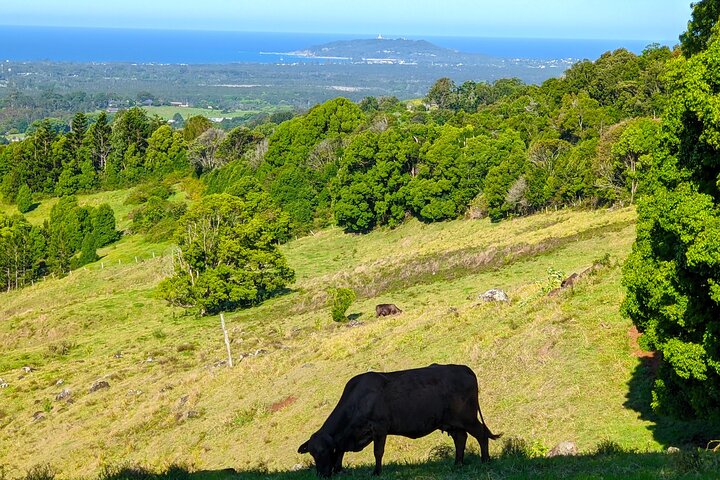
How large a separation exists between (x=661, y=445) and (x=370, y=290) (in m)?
36.5

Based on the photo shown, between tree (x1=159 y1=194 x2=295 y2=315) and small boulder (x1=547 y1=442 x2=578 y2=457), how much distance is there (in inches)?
1592

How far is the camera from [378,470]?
13.9 meters

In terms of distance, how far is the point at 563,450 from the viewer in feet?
56.9

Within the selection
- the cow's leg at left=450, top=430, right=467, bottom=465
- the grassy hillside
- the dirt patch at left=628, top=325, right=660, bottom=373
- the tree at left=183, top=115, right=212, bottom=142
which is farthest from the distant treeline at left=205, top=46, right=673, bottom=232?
the cow's leg at left=450, top=430, right=467, bottom=465

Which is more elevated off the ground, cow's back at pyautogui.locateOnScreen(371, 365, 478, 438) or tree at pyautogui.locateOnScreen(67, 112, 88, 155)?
cow's back at pyautogui.locateOnScreen(371, 365, 478, 438)

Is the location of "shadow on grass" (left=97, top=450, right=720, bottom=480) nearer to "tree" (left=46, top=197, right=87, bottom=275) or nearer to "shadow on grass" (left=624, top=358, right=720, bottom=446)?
"shadow on grass" (left=624, top=358, right=720, bottom=446)

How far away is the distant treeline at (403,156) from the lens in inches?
2653

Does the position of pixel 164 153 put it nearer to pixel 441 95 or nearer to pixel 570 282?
pixel 441 95

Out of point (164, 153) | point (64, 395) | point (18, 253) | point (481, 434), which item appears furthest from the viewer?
point (164, 153)

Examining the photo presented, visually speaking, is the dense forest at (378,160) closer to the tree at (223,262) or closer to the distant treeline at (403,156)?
the distant treeline at (403,156)

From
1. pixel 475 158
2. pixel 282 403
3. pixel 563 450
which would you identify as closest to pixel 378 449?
pixel 563 450

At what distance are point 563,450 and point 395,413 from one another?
217 inches

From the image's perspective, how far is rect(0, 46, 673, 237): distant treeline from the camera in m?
67.4

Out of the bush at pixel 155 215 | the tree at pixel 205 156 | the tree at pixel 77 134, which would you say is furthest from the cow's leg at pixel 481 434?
the tree at pixel 77 134
